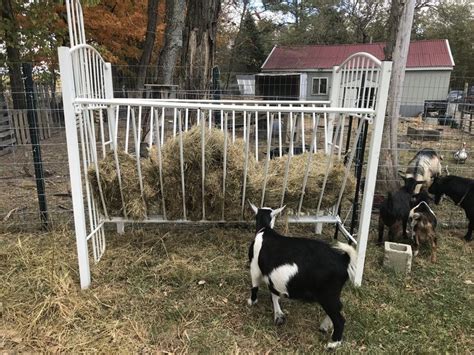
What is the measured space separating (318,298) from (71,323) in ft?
6.09

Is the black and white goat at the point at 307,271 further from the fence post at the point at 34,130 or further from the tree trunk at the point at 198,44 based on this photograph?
the tree trunk at the point at 198,44

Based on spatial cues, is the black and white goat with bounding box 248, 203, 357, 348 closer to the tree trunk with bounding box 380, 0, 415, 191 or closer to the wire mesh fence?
the wire mesh fence

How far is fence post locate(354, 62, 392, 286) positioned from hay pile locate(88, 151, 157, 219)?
190cm

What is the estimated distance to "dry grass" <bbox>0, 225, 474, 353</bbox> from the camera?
263 cm

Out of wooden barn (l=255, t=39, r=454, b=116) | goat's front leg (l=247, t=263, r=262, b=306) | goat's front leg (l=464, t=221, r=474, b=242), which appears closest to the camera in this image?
goat's front leg (l=247, t=263, r=262, b=306)

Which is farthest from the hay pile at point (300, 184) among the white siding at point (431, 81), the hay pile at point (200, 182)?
the white siding at point (431, 81)

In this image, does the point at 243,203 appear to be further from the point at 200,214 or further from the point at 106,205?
the point at 106,205

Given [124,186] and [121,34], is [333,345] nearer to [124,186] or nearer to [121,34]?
[124,186]

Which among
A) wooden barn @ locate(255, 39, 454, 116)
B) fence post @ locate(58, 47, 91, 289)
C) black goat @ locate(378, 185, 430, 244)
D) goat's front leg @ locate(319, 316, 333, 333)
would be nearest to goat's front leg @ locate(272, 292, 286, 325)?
goat's front leg @ locate(319, 316, 333, 333)

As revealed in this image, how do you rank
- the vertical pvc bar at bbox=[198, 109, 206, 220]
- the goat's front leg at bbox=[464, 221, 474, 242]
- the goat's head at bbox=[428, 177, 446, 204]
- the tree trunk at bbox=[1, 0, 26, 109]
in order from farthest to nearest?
the tree trunk at bbox=[1, 0, 26, 109]
the goat's head at bbox=[428, 177, 446, 204]
the goat's front leg at bbox=[464, 221, 474, 242]
the vertical pvc bar at bbox=[198, 109, 206, 220]

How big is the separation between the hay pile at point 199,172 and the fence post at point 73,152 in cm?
65

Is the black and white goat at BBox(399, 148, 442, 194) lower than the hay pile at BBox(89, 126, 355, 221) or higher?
lower

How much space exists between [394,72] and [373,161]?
2.76 meters

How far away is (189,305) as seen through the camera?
3.02 meters
